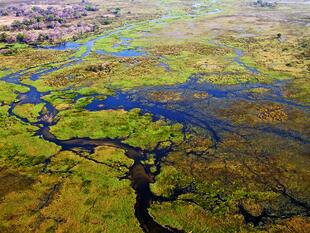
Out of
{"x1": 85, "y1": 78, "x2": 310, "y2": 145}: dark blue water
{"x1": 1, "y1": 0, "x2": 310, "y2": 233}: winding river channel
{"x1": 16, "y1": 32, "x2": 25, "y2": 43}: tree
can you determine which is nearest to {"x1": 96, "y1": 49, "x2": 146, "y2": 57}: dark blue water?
{"x1": 1, "y1": 0, "x2": 310, "y2": 233}: winding river channel

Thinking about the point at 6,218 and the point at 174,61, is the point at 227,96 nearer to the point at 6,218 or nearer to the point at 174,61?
the point at 174,61

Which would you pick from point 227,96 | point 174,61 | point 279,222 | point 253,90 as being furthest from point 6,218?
point 174,61

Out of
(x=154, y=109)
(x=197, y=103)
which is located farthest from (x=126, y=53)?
(x=197, y=103)

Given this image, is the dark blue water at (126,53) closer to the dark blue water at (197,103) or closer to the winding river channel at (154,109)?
the winding river channel at (154,109)

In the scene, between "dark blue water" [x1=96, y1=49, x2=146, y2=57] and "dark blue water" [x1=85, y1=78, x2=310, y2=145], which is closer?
"dark blue water" [x1=85, y1=78, x2=310, y2=145]

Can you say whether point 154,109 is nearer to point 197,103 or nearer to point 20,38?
point 197,103

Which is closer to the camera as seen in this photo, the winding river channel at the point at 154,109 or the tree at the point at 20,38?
the winding river channel at the point at 154,109

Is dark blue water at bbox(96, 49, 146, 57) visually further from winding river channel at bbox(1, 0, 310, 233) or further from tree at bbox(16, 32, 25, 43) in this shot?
tree at bbox(16, 32, 25, 43)

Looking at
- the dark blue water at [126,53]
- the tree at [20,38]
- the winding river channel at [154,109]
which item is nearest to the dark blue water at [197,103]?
the winding river channel at [154,109]

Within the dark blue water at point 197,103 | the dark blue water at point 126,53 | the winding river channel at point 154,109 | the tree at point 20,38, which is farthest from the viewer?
the tree at point 20,38

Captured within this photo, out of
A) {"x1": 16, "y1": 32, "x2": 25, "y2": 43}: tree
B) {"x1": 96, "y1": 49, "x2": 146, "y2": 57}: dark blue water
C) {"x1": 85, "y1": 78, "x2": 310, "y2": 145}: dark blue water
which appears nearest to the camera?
{"x1": 85, "y1": 78, "x2": 310, "y2": 145}: dark blue water

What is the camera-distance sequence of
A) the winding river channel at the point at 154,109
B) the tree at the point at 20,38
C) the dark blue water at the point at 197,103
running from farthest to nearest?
1. the tree at the point at 20,38
2. the dark blue water at the point at 197,103
3. the winding river channel at the point at 154,109
